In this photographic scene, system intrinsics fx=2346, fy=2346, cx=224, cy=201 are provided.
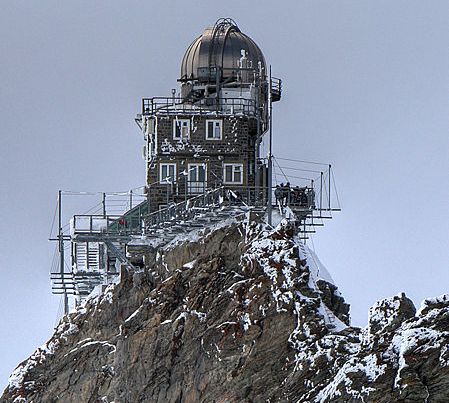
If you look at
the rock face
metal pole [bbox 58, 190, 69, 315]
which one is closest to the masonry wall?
the rock face

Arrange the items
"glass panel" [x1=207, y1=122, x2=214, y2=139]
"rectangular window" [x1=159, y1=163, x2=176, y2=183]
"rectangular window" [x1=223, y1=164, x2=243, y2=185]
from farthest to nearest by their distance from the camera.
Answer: "glass panel" [x1=207, y1=122, x2=214, y2=139] < "rectangular window" [x1=159, y1=163, x2=176, y2=183] < "rectangular window" [x1=223, y1=164, x2=243, y2=185]

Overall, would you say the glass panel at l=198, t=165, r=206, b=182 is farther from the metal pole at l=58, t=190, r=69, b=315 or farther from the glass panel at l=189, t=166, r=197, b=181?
the metal pole at l=58, t=190, r=69, b=315

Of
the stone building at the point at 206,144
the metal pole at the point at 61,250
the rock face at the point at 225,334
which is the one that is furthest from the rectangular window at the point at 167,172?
the metal pole at the point at 61,250

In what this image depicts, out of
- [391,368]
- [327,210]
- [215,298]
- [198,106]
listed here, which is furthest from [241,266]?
[391,368]

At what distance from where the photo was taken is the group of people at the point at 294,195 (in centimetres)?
13738

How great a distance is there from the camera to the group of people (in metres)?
137

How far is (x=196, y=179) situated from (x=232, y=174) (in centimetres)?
229

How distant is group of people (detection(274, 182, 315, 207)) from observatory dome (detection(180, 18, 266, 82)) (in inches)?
621

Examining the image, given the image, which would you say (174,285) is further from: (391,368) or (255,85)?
(391,368)

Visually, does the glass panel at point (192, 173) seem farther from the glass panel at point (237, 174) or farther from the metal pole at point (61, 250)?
the metal pole at point (61, 250)

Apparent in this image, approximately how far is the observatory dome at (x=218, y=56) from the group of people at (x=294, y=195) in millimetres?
15770

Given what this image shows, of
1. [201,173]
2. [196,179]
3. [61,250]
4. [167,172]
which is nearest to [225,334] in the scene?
[196,179]

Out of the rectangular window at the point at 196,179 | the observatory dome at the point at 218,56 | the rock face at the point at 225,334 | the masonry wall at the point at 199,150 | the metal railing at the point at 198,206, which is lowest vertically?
the rock face at the point at 225,334

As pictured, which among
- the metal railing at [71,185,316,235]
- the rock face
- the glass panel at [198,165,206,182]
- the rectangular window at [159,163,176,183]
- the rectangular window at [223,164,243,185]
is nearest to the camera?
the rock face
